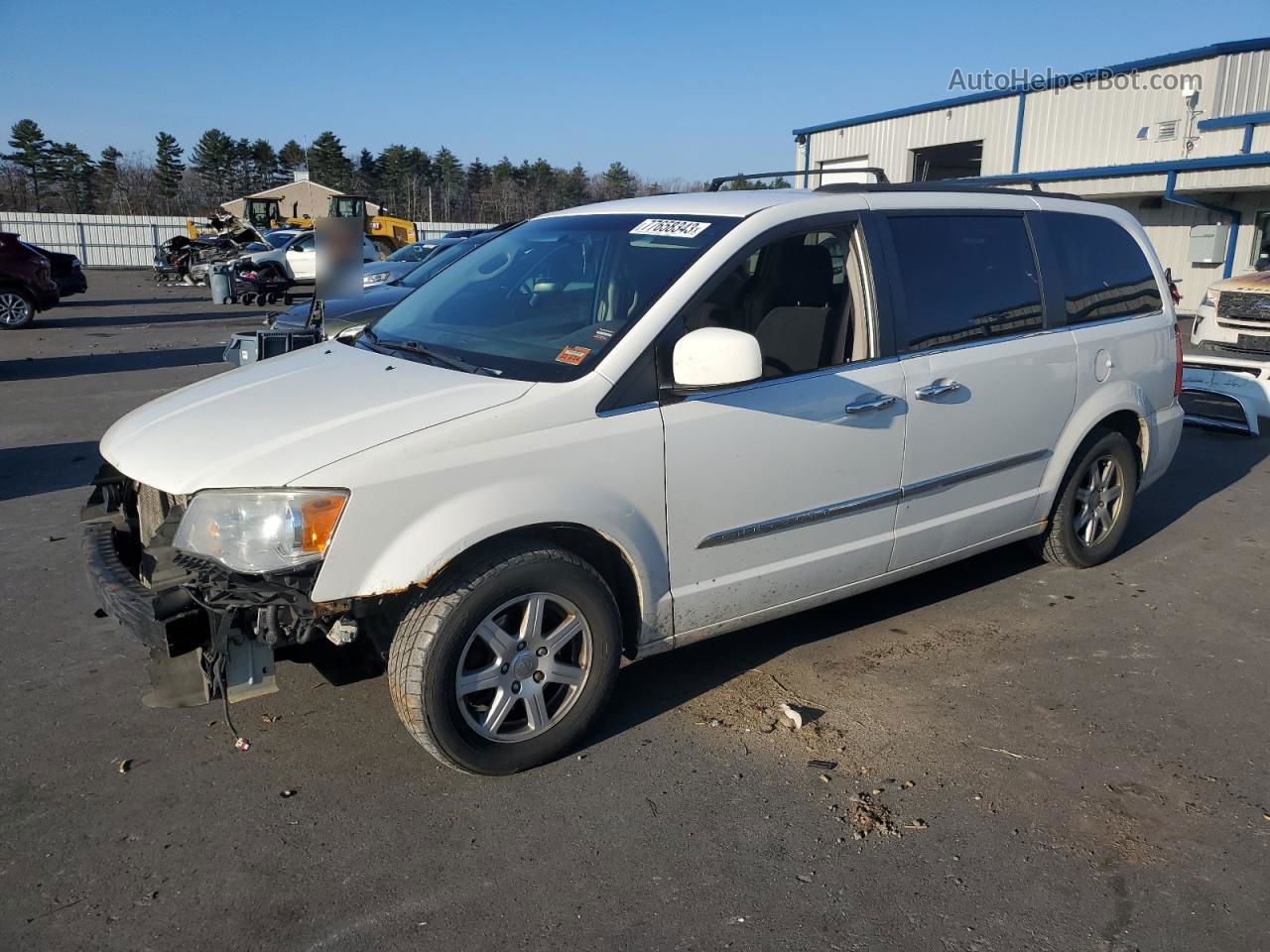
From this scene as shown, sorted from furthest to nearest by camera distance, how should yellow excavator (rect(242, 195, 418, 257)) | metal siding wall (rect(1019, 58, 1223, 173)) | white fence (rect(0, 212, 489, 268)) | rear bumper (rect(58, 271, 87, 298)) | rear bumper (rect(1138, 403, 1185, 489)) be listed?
white fence (rect(0, 212, 489, 268)) < yellow excavator (rect(242, 195, 418, 257)) < metal siding wall (rect(1019, 58, 1223, 173)) < rear bumper (rect(58, 271, 87, 298)) < rear bumper (rect(1138, 403, 1185, 489))

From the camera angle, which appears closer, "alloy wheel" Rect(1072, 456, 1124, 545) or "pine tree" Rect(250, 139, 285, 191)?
"alloy wheel" Rect(1072, 456, 1124, 545)

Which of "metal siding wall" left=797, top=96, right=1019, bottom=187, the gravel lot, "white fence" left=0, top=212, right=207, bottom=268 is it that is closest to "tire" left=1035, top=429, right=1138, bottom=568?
the gravel lot

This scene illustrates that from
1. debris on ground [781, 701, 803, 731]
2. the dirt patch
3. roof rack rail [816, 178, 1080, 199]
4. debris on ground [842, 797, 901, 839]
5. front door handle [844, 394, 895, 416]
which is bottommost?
debris on ground [842, 797, 901, 839]

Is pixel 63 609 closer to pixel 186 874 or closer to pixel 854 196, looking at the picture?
pixel 186 874

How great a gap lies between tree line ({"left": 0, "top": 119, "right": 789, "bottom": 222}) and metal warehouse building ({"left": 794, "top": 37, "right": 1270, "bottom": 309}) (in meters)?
23.3

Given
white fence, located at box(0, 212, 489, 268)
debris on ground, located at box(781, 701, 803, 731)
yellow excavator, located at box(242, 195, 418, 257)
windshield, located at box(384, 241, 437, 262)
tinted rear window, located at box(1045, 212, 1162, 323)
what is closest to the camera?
debris on ground, located at box(781, 701, 803, 731)

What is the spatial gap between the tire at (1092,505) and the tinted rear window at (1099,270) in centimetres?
66

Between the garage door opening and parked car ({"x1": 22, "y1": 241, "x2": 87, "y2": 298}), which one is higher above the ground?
the garage door opening

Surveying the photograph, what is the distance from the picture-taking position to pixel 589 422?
10.6 ft

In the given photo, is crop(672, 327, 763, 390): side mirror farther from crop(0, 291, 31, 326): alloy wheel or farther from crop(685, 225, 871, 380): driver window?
crop(0, 291, 31, 326): alloy wheel

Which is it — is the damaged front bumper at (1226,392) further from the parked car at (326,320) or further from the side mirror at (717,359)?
the side mirror at (717,359)

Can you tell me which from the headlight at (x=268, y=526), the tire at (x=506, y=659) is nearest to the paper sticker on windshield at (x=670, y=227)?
the tire at (x=506, y=659)

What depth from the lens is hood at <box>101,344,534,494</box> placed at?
2975 mm

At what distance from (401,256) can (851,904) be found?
1944 centimetres
